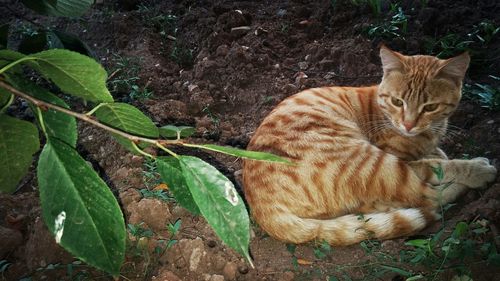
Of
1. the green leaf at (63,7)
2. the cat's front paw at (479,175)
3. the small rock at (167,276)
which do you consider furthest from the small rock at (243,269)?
the green leaf at (63,7)

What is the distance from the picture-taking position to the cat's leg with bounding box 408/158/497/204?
2639 mm

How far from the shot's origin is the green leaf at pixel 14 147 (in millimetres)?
752

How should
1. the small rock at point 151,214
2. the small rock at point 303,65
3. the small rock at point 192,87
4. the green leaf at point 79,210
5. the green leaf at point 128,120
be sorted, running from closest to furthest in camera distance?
the green leaf at point 79,210, the green leaf at point 128,120, the small rock at point 151,214, the small rock at point 192,87, the small rock at point 303,65

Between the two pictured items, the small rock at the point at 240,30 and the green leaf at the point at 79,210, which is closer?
the green leaf at the point at 79,210

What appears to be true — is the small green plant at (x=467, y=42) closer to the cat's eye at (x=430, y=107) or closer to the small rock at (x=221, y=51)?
the cat's eye at (x=430, y=107)

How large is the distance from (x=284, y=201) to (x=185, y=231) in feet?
2.05

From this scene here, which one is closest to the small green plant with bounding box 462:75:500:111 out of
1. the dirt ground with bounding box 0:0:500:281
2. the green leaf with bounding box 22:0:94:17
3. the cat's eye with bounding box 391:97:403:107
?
the dirt ground with bounding box 0:0:500:281

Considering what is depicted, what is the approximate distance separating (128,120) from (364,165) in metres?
1.94

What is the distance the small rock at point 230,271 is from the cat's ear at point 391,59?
174cm

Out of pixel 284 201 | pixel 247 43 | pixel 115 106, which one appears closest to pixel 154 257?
pixel 284 201

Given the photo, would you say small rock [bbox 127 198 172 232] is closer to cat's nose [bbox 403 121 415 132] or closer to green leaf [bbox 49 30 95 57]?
green leaf [bbox 49 30 95 57]

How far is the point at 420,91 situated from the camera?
9.32ft

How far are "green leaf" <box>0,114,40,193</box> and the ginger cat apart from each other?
155 cm

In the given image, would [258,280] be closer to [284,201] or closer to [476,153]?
[284,201]
